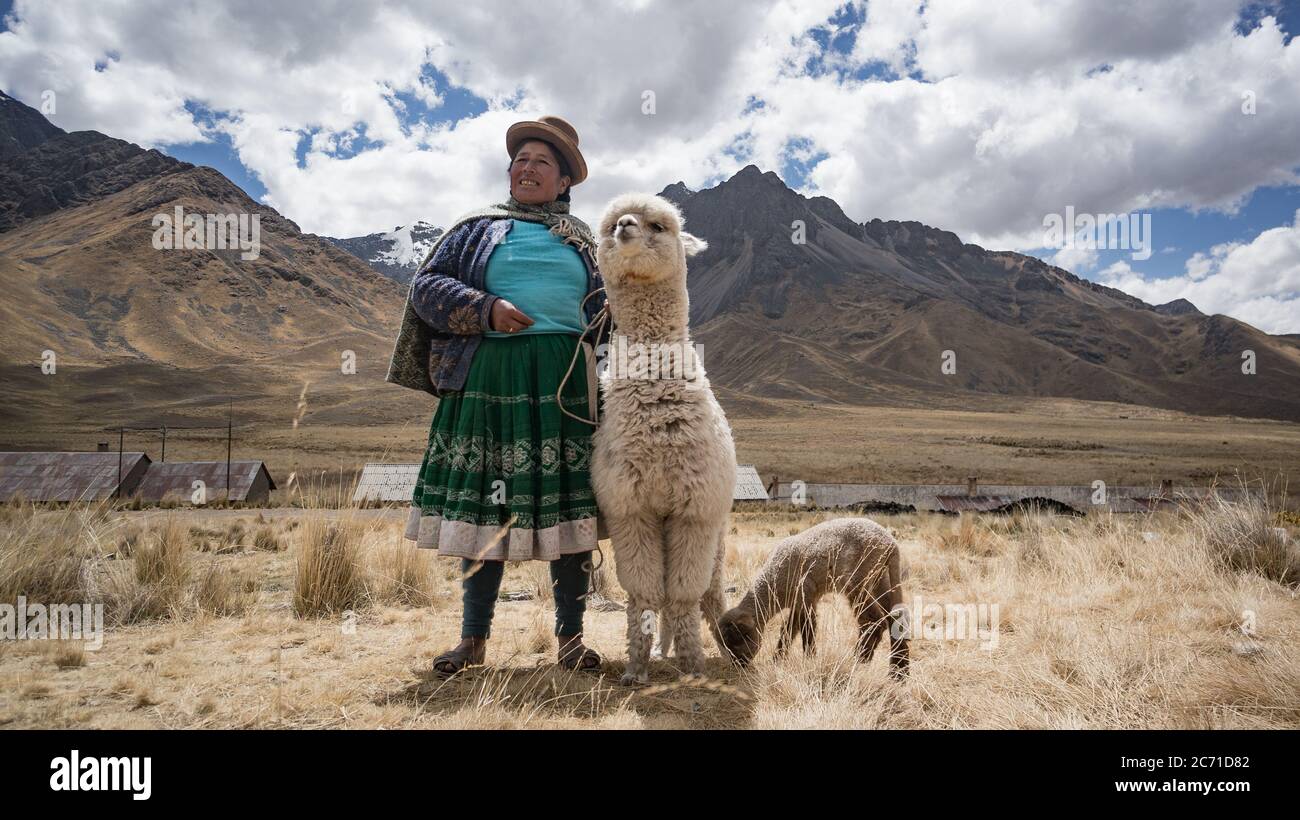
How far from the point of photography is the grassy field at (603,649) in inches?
91.2

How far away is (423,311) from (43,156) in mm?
223150

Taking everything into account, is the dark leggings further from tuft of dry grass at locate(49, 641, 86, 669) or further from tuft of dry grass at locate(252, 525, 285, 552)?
tuft of dry grass at locate(252, 525, 285, 552)

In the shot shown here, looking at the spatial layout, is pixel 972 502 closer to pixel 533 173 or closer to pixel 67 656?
pixel 533 173

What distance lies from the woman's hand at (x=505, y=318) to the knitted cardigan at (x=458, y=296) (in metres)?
0.04

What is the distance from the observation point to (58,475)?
1282 cm

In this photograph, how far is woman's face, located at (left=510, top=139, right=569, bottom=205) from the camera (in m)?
3.30

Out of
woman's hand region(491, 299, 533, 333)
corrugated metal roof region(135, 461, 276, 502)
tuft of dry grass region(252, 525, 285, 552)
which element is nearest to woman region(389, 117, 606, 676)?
woman's hand region(491, 299, 533, 333)

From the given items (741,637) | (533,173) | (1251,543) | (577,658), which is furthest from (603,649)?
(1251,543)

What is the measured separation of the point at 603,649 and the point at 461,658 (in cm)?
87

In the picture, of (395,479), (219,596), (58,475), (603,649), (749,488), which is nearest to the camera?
(603,649)

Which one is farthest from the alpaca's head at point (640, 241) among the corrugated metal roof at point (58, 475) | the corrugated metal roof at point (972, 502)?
the corrugated metal roof at point (972, 502)

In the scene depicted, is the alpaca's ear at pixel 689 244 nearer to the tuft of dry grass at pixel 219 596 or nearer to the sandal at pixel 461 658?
the sandal at pixel 461 658

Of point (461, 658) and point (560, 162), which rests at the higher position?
point (560, 162)

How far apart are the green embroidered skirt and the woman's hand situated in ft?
0.49
